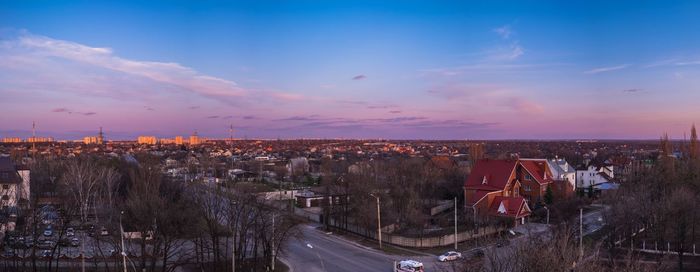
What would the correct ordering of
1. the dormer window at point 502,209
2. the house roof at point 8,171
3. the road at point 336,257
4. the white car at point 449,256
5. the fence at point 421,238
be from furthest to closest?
the house roof at point 8,171, the dormer window at point 502,209, the fence at point 421,238, the white car at point 449,256, the road at point 336,257

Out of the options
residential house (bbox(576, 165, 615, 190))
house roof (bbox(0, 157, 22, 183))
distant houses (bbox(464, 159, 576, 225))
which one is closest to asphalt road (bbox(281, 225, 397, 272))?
distant houses (bbox(464, 159, 576, 225))

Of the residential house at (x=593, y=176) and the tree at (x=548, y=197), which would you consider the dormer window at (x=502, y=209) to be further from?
the residential house at (x=593, y=176)

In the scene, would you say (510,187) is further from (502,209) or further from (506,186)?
(502,209)

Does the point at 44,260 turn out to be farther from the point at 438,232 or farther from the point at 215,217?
the point at 438,232

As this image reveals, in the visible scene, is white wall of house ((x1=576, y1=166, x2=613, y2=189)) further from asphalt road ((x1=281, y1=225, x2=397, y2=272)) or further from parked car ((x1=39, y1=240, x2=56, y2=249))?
parked car ((x1=39, y1=240, x2=56, y2=249))

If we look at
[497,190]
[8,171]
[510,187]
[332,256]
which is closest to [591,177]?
[510,187]

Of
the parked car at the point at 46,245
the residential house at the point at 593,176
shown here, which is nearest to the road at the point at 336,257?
the parked car at the point at 46,245
